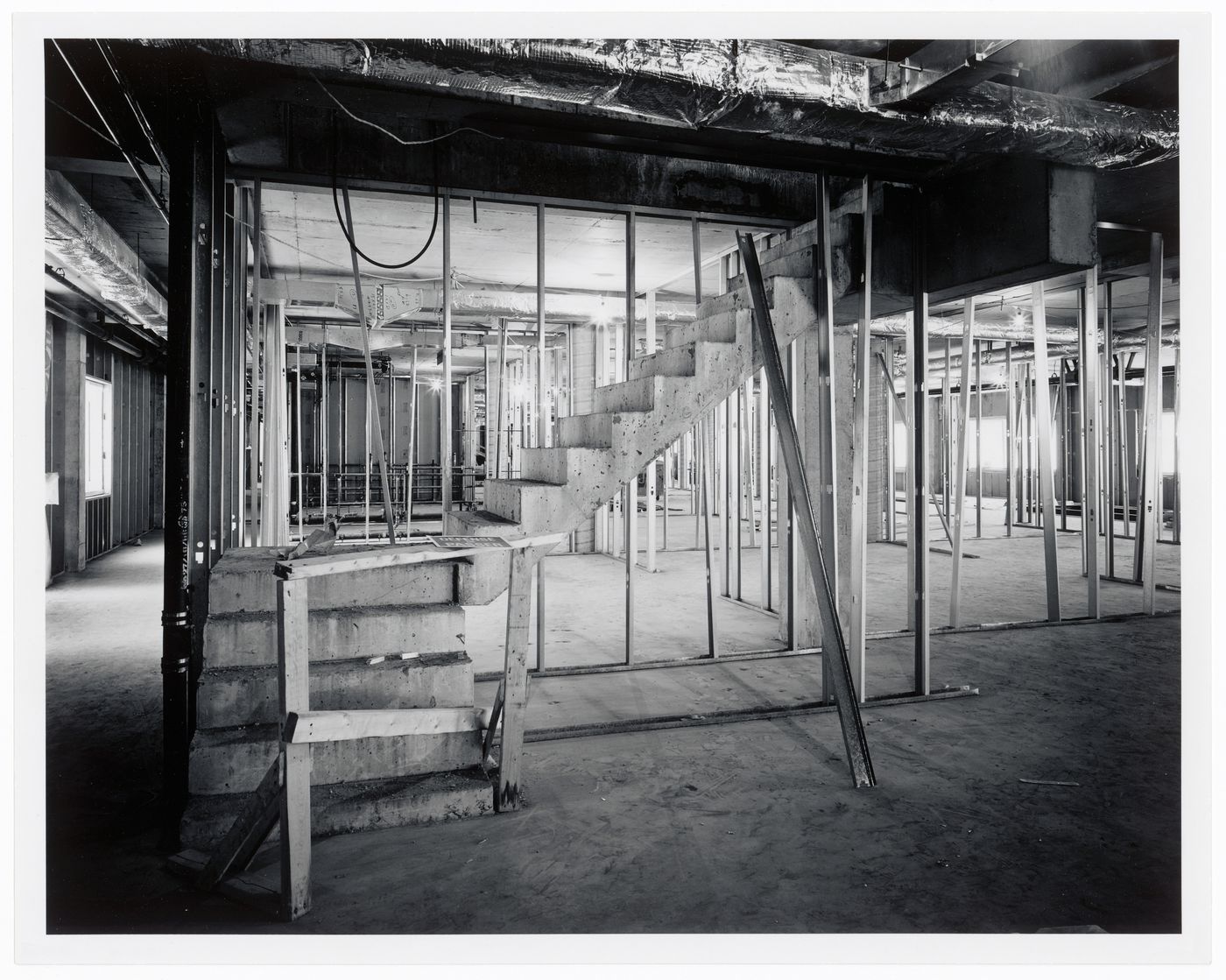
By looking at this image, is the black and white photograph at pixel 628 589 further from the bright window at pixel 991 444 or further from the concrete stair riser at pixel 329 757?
the bright window at pixel 991 444

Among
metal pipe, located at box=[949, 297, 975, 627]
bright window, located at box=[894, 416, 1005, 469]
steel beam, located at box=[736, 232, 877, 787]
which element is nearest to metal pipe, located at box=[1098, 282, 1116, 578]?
metal pipe, located at box=[949, 297, 975, 627]

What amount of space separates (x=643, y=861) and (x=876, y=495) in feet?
32.8

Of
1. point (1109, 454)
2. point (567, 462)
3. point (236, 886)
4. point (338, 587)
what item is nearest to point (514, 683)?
point (338, 587)

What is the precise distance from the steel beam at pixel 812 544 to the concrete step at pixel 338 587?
5.91ft

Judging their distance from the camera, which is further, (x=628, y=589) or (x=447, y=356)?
(x=628, y=589)

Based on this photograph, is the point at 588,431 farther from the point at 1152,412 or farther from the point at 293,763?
the point at 1152,412

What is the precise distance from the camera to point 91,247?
5.21 metres

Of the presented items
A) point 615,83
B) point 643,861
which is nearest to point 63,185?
point 615,83

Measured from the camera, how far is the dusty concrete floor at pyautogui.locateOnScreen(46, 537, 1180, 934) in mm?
Answer: 2344

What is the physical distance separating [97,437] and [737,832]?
1105cm

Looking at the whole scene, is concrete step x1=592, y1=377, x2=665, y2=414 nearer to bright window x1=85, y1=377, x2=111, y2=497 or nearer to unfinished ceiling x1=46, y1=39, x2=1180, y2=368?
unfinished ceiling x1=46, y1=39, x2=1180, y2=368

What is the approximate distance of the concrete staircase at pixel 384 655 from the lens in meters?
2.87

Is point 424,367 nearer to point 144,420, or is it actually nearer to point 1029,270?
point 144,420

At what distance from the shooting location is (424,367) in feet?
52.6
